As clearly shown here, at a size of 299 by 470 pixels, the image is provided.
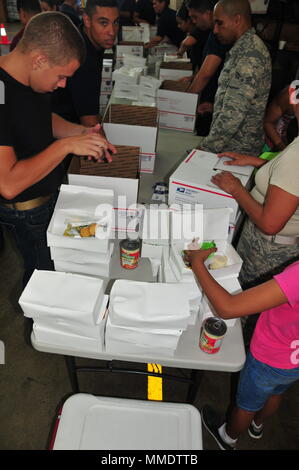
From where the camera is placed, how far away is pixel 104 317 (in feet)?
3.61

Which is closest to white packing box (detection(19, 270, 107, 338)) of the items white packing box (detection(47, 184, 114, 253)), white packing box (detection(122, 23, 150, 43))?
white packing box (detection(47, 184, 114, 253))

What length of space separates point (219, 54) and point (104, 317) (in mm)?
2436

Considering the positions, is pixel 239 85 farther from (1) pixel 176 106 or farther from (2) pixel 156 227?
(2) pixel 156 227

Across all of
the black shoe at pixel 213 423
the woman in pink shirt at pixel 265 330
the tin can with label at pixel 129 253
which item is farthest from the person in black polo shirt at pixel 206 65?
the black shoe at pixel 213 423

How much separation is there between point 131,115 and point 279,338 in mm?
1658

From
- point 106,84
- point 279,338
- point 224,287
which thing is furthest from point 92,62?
point 279,338

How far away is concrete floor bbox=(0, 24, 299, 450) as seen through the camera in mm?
1783

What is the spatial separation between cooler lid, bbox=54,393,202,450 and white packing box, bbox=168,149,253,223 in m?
0.89

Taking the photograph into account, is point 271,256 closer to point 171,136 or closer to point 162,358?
point 162,358

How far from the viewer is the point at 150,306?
3.48 ft

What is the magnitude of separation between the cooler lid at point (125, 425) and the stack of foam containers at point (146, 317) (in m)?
0.18

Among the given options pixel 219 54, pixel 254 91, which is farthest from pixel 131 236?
pixel 219 54

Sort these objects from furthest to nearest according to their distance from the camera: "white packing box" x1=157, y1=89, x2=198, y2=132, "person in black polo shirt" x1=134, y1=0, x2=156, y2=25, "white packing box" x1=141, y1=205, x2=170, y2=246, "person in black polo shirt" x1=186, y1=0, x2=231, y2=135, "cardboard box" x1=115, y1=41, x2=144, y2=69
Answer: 1. "person in black polo shirt" x1=134, y1=0, x2=156, y2=25
2. "cardboard box" x1=115, y1=41, x2=144, y2=69
3. "person in black polo shirt" x1=186, y1=0, x2=231, y2=135
4. "white packing box" x1=157, y1=89, x2=198, y2=132
5. "white packing box" x1=141, y1=205, x2=170, y2=246

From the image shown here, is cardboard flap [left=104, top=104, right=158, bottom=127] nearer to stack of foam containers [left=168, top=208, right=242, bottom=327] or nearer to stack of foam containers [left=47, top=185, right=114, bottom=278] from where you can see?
stack of foam containers [left=47, top=185, right=114, bottom=278]
